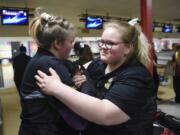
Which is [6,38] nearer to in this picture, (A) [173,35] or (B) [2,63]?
(B) [2,63]

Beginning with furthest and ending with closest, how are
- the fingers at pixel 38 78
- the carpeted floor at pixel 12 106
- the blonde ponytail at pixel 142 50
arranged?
the carpeted floor at pixel 12 106, the blonde ponytail at pixel 142 50, the fingers at pixel 38 78

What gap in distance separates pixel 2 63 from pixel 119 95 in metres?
7.26

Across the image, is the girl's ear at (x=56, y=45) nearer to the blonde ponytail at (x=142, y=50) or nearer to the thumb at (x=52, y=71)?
the thumb at (x=52, y=71)

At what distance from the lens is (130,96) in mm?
1158

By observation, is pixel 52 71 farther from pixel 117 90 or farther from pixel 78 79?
pixel 117 90

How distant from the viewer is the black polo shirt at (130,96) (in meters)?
1.16

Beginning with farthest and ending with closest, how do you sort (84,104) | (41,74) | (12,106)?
(12,106), (41,74), (84,104)

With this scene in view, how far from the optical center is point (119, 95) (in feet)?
3.75

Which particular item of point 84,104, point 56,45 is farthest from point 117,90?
point 56,45

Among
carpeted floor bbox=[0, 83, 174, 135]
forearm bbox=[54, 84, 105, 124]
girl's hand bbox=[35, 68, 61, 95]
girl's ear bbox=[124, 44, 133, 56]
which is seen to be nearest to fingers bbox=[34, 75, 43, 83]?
girl's hand bbox=[35, 68, 61, 95]

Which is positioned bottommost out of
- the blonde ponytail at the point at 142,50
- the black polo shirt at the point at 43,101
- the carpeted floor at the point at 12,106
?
the carpeted floor at the point at 12,106

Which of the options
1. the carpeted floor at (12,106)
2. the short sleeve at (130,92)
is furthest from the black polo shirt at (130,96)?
the carpeted floor at (12,106)

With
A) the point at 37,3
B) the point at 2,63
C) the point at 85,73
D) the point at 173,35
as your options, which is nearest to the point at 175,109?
the point at 85,73

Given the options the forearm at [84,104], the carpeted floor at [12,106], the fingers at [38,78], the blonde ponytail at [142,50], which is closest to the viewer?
the forearm at [84,104]
